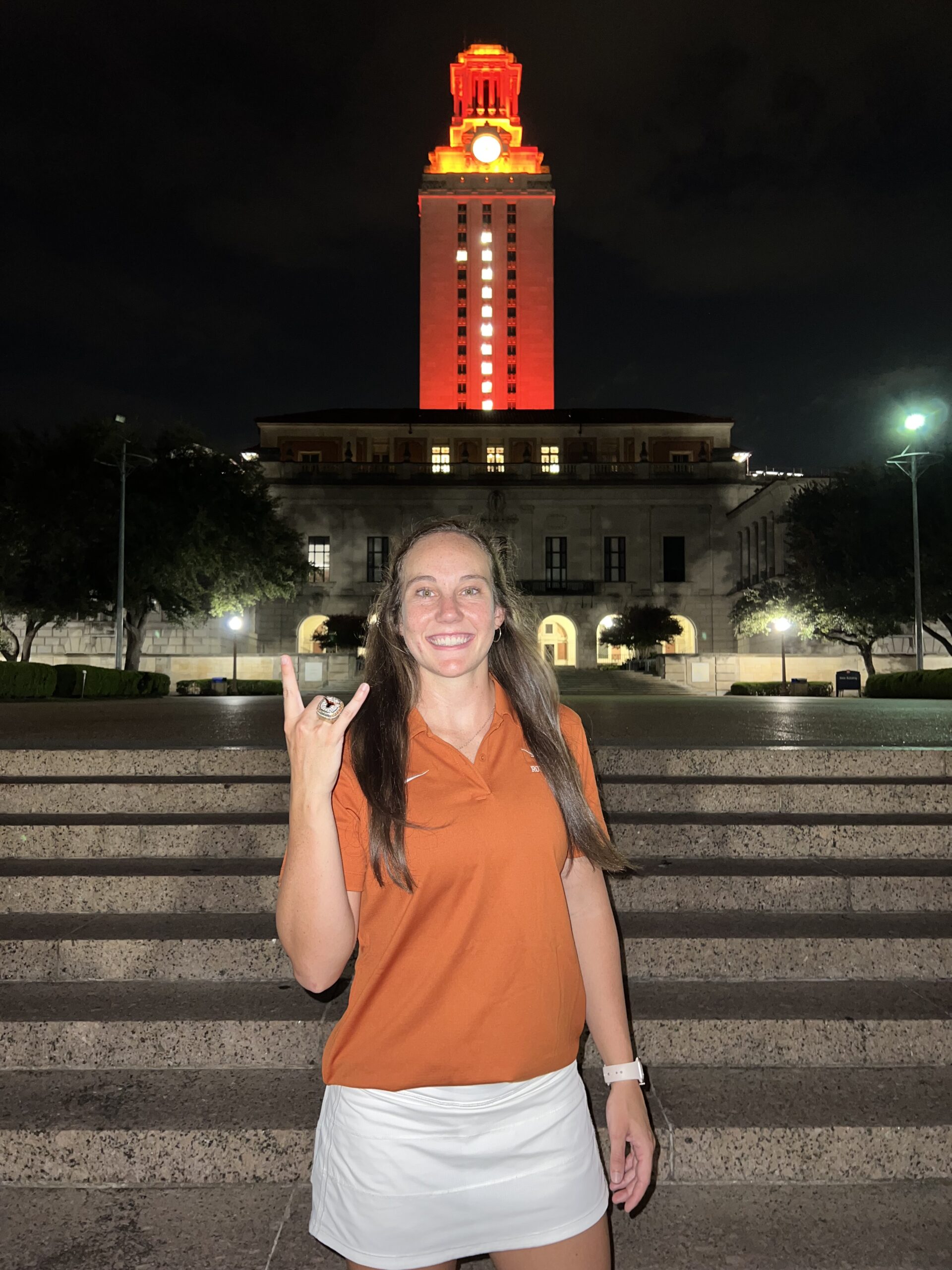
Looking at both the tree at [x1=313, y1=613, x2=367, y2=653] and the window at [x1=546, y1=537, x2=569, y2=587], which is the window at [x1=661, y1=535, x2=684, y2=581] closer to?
the window at [x1=546, y1=537, x2=569, y2=587]

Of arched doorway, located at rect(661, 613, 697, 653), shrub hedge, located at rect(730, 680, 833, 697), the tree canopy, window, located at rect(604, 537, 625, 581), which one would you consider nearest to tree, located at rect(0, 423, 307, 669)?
shrub hedge, located at rect(730, 680, 833, 697)

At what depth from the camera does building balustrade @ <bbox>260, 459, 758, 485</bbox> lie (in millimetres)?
52594

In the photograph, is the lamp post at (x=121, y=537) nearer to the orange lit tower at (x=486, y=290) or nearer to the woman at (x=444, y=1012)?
the woman at (x=444, y=1012)

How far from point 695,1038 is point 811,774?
237cm

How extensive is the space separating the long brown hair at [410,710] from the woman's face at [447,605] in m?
0.04

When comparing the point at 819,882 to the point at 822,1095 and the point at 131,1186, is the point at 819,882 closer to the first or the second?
the point at 822,1095

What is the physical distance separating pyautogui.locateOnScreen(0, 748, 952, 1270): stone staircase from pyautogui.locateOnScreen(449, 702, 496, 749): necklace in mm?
1650

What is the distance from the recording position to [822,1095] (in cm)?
311

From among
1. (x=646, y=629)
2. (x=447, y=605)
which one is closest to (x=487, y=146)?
(x=646, y=629)

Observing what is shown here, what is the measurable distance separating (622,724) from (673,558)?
4475 centimetres

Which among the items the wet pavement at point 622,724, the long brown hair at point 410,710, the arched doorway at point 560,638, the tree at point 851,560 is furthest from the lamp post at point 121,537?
the arched doorway at point 560,638

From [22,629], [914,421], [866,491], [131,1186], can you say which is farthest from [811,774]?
[22,629]

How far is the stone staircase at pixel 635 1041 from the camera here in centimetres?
274

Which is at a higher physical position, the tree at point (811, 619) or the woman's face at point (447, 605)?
the tree at point (811, 619)
